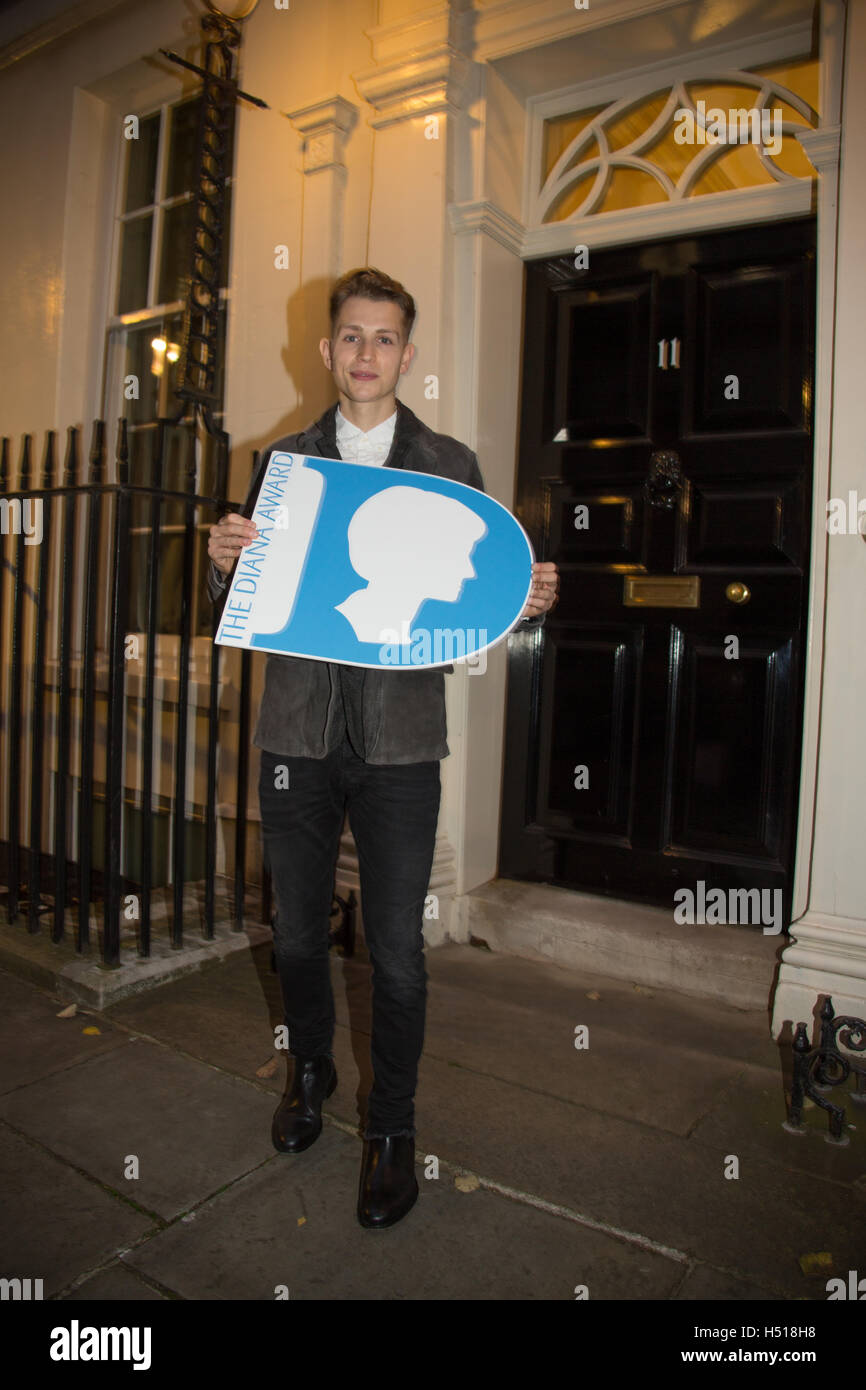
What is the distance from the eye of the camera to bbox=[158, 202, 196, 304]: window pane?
5.21 m

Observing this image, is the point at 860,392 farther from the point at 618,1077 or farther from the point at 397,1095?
the point at 397,1095

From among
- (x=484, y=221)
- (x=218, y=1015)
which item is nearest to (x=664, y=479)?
(x=484, y=221)

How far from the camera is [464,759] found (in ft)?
12.4

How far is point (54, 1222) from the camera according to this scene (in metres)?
1.96

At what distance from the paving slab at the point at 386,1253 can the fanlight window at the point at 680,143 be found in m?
3.44

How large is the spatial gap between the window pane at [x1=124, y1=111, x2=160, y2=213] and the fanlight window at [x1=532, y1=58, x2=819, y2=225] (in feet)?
8.81

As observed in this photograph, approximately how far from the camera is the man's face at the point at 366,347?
210cm

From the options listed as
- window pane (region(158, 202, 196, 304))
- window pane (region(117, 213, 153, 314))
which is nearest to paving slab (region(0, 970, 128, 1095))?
window pane (region(158, 202, 196, 304))

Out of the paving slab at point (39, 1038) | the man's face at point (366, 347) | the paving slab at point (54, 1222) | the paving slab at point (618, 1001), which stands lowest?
the paving slab at point (54, 1222)

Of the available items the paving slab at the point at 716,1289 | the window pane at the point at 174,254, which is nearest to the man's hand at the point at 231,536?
the paving slab at the point at 716,1289

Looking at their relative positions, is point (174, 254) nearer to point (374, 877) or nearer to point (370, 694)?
point (370, 694)

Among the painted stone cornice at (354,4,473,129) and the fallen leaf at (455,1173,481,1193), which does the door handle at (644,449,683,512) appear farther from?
the fallen leaf at (455,1173,481,1193)

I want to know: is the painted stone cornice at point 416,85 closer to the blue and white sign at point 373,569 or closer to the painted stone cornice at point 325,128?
the painted stone cornice at point 325,128

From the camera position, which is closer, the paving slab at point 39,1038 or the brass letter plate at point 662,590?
the paving slab at point 39,1038
